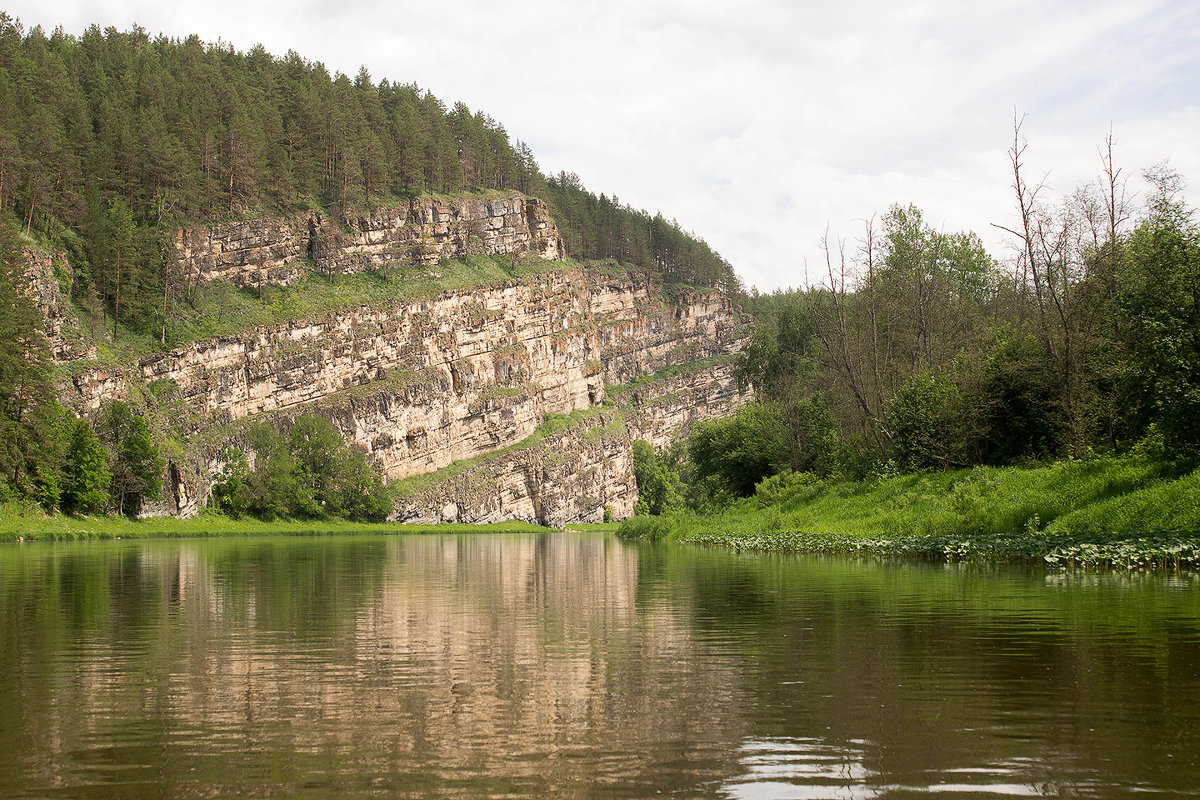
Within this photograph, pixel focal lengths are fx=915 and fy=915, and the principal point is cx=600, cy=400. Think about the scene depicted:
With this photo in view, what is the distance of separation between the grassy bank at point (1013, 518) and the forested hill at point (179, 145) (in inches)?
3419

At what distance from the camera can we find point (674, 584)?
24.7m

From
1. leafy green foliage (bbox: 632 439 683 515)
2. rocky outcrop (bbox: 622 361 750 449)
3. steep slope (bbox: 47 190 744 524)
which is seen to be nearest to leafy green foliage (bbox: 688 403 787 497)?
steep slope (bbox: 47 190 744 524)

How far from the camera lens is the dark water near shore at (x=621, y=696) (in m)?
7.05

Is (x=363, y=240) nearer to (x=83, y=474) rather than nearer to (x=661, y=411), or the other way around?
(x=83, y=474)

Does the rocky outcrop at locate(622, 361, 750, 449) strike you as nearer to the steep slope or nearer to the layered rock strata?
the steep slope

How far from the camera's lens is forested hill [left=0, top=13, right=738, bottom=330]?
340 ft

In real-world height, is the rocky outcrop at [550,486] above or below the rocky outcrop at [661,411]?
below

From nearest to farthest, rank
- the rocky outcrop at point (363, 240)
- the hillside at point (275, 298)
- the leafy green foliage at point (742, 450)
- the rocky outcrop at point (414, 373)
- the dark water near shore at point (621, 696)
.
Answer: the dark water near shore at point (621, 696) → the leafy green foliage at point (742, 450) → the hillside at point (275, 298) → the rocky outcrop at point (414, 373) → the rocky outcrop at point (363, 240)

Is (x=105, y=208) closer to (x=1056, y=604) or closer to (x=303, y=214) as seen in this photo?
(x=303, y=214)

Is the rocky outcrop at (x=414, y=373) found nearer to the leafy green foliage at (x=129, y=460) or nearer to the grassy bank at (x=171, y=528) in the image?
the leafy green foliage at (x=129, y=460)

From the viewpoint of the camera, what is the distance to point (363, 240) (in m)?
141

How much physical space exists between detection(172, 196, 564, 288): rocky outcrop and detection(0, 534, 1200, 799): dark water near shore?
371ft

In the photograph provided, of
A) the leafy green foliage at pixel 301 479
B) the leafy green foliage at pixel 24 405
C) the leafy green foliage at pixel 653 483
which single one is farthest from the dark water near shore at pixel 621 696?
the leafy green foliage at pixel 653 483

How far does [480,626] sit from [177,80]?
140099mm
